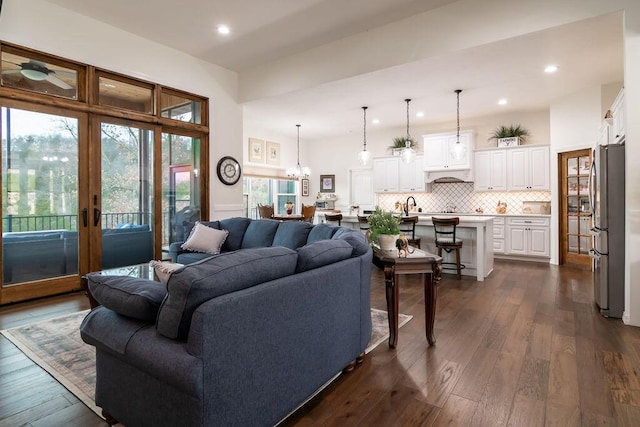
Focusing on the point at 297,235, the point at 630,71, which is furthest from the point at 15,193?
the point at 630,71

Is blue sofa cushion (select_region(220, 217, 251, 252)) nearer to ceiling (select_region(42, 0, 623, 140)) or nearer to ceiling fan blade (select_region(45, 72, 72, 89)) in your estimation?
ceiling (select_region(42, 0, 623, 140))

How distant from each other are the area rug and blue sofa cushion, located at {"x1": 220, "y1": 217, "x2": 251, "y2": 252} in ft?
5.56

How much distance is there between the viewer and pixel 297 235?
12.0ft

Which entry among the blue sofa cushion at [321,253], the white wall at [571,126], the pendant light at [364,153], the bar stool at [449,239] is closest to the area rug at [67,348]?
the blue sofa cushion at [321,253]

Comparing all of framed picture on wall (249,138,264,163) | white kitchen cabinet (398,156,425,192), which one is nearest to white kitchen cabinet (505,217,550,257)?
white kitchen cabinet (398,156,425,192)

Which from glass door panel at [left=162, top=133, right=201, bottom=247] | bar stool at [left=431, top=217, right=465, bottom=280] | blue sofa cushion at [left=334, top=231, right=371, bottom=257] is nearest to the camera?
blue sofa cushion at [left=334, top=231, right=371, bottom=257]

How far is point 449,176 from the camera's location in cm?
768

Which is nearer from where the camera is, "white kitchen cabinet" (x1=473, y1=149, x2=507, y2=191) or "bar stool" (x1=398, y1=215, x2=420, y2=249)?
"bar stool" (x1=398, y1=215, x2=420, y2=249)

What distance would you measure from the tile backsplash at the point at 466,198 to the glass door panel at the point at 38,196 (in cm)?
684

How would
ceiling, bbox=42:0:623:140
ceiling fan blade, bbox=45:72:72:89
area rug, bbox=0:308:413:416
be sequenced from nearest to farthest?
area rug, bbox=0:308:413:416
ceiling, bbox=42:0:623:140
ceiling fan blade, bbox=45:72:72:89

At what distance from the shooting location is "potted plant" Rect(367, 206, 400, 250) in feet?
9.32

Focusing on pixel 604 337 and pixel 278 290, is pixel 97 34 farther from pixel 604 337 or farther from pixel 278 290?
pixel 604 337

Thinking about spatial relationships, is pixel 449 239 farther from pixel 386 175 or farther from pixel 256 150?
pixel 256 150

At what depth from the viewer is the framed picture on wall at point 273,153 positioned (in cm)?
895
